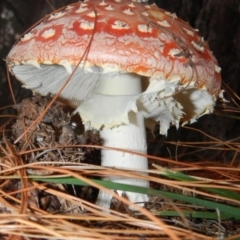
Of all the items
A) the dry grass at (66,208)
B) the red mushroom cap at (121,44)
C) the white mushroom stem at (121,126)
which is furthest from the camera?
the white mushroom stem at (121,126)

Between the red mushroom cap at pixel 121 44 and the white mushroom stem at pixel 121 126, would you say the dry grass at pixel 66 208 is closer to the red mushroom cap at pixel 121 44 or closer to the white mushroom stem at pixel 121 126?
the white mushroom stem at pixel 121 126

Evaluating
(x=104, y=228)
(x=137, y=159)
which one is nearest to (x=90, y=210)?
(x=104, y=228)

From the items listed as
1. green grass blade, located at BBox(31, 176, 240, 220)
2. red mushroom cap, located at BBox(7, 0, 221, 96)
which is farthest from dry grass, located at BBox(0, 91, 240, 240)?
red mushroom cap, located at BBox(7, 0, 221, 96)

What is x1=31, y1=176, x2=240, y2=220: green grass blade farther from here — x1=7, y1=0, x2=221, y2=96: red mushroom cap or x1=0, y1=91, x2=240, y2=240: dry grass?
x1=7, y1=0, x2=221, y2=96: red mushroom cap

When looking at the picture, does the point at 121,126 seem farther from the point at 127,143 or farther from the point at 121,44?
the point at 121,44

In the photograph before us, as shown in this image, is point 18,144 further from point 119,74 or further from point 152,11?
point 152,11

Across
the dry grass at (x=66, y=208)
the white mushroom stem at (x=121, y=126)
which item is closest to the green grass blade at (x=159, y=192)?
the dry grass at (x=66, y=208)
